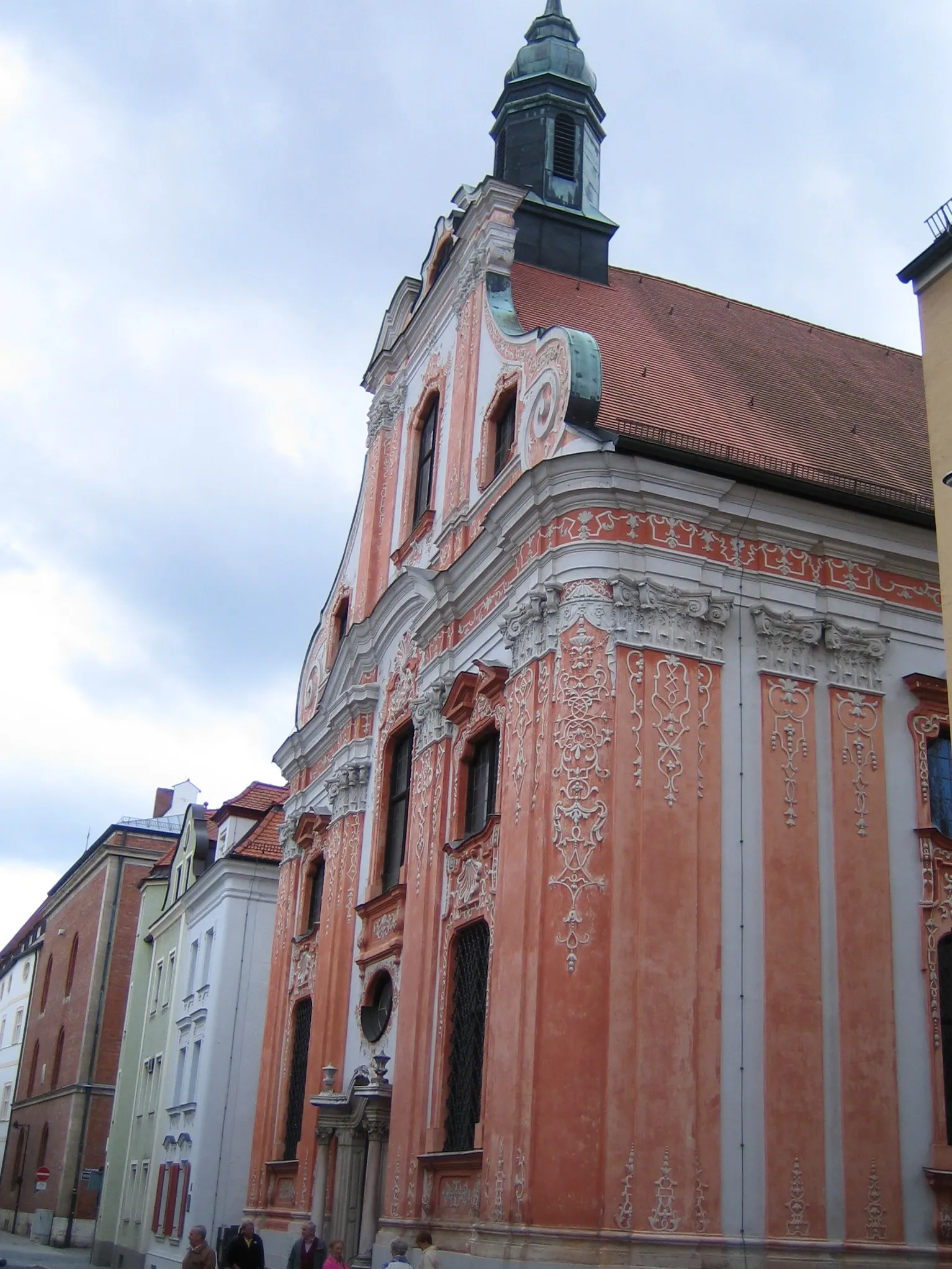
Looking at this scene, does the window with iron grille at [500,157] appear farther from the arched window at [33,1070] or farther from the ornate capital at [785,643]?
the arched window at [33,1070]

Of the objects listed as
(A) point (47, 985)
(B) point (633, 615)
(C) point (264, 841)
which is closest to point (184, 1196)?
(C) point (264, 841)

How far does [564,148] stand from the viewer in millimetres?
25266

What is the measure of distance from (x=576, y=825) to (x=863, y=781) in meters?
3.65

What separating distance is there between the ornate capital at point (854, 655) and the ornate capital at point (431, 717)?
492 cm

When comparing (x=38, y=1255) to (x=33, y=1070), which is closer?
(x=38, y=1255)

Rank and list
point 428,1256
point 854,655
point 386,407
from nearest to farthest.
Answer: point 428,1256 → point 854,655 → point 386,407

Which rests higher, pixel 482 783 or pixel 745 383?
pixel 745 383

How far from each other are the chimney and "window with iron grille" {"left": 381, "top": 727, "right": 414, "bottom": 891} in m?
36.3

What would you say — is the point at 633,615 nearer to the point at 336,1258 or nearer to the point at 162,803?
the point at 336,1258

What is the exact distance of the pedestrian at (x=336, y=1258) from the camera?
1387cm

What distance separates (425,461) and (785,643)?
8325 mm

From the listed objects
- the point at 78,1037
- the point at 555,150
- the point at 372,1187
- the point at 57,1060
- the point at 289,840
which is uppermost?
the point at 555,150

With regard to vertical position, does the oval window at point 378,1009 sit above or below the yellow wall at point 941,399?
below

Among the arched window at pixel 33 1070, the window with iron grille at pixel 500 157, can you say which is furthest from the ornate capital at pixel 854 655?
the arched window at pixel 33 1070
